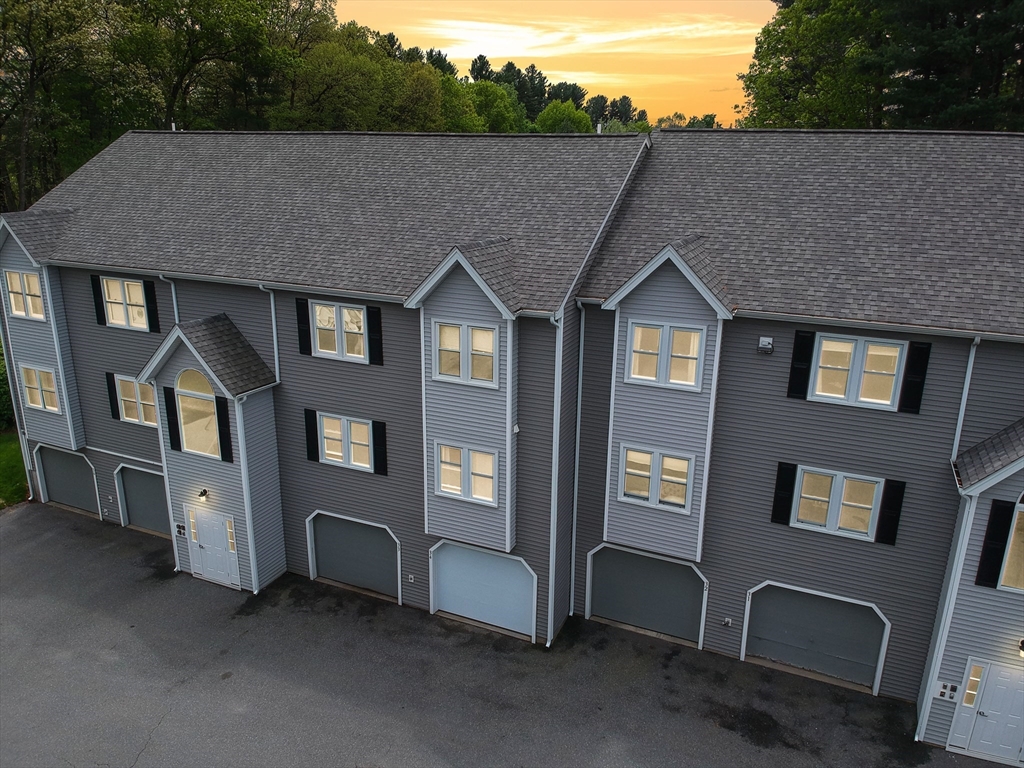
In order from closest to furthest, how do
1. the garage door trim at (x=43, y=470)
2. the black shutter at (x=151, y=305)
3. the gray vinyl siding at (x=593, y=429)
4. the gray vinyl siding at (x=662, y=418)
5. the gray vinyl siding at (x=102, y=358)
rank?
the gray vinyl siding at (x=662, y=418)
the gray vinyl siding at (x=593, y=429)
the black shutter at (x=151, y=305)
the gray vinyl siding at (x=102, y=358)
the garage door trim at (x=43, y=470)

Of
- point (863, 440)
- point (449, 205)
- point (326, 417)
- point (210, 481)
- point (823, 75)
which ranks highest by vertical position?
point (823, 75)

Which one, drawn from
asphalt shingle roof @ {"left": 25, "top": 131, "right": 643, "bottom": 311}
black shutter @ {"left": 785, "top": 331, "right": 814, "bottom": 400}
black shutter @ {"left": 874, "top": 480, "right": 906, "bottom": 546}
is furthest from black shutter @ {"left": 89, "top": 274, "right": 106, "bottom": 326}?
black shutter @ {"left": 874, "top": 480, "right": 906, "bottom": 546}

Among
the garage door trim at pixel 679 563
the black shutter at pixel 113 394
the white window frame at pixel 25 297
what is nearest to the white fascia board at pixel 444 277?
the garage door trim at pixel 679 563

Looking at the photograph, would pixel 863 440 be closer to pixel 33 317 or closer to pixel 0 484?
pixel 33 317

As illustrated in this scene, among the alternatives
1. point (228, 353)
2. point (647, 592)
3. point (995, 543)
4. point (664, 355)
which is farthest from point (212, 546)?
point (995, 543)

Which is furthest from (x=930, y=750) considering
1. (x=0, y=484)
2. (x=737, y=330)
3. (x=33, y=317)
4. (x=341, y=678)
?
(x=0, y=484)

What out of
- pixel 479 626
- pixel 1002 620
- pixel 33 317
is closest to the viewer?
pixel 1002 620

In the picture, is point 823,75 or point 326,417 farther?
point 823,75

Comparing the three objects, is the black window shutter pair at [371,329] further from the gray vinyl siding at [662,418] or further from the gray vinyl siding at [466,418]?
the gray vinyl siding at [662,418]
